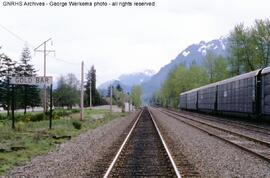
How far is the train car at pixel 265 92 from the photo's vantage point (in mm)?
27380

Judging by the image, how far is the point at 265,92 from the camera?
28031mm

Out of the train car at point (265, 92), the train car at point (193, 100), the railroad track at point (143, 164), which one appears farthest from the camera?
the train car at point (193, 100)

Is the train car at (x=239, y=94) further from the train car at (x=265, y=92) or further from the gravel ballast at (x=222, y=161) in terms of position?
the gravel ballast at (x=222, y=161)

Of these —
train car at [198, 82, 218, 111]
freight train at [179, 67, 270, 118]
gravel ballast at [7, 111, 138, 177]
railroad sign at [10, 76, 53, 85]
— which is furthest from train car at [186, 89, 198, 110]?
gravel ballast at [7, 111, 138, 177]

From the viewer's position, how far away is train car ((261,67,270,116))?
89.8ft

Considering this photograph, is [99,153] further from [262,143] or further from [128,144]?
[262,143]

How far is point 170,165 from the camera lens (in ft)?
39.3

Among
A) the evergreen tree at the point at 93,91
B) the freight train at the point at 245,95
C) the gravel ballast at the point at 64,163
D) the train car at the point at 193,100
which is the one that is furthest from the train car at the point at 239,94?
the evergreen tree at the point at 93,91

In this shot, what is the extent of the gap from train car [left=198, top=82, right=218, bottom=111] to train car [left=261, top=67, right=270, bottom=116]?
60.3 ft

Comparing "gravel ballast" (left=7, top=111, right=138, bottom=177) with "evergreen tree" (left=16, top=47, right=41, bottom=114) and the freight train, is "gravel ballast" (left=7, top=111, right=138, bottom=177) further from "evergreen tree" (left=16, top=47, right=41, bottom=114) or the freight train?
"evergreen tree" (left=16, top=47, right=41, bottom=114)

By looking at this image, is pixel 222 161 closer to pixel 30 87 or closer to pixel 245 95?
pixel 245 95

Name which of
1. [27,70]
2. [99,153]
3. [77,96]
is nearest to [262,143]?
[99,153]

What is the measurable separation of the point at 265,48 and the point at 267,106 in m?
34.0

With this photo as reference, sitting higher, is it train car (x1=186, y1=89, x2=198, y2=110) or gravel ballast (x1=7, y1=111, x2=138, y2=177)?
train car (x1=186, y1=89, x2=198, y2=110)
